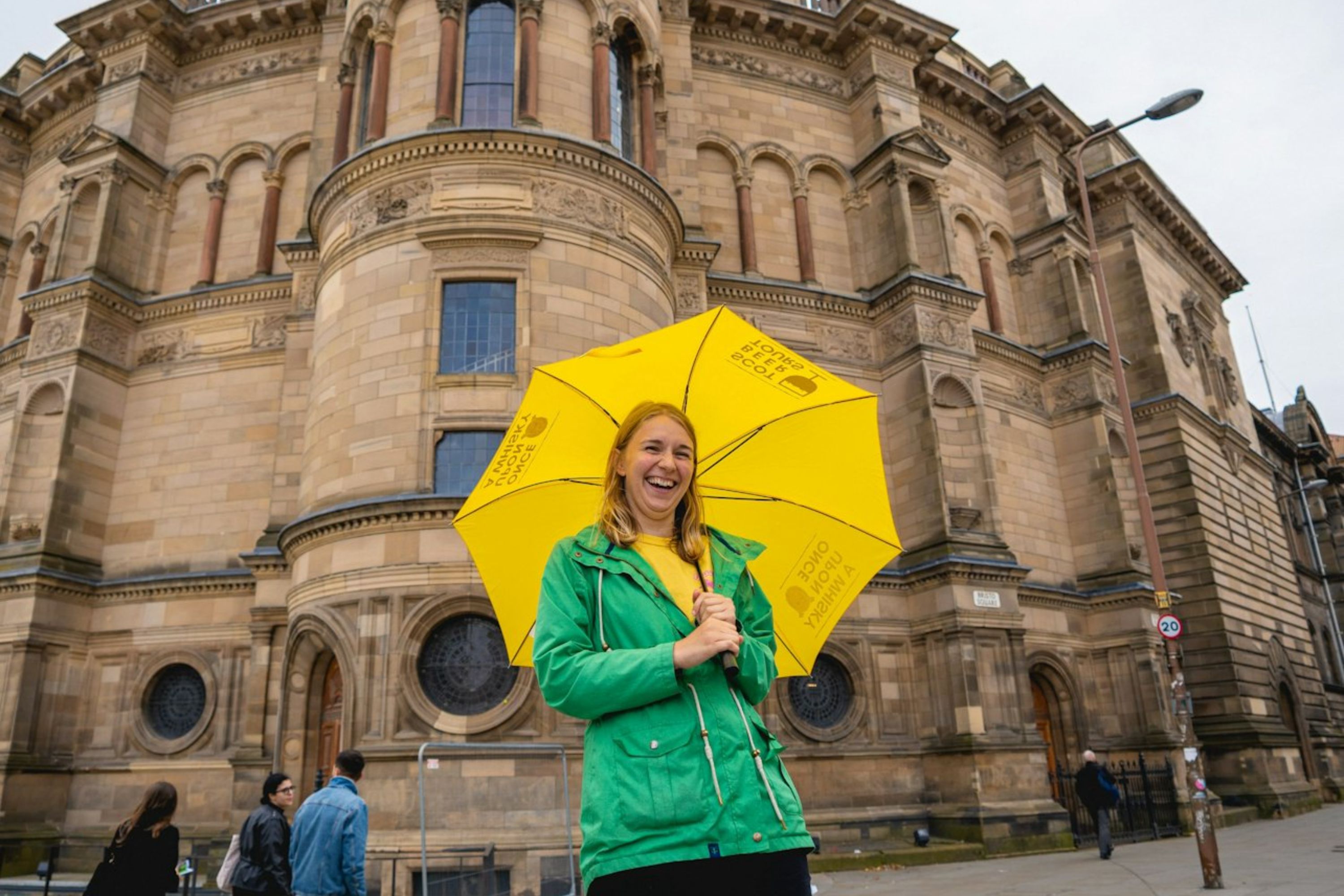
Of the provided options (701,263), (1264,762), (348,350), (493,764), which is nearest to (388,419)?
(348,350)

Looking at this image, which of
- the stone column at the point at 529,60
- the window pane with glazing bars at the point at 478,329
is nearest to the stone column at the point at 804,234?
the stone column at the point at 529,60

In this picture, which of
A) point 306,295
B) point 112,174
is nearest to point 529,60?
point 306,295

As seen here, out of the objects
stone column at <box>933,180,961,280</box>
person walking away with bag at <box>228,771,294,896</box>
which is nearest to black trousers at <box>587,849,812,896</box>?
person walking away with bag at <box>228,771,294,896</box>

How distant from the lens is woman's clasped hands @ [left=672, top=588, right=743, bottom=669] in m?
2.55

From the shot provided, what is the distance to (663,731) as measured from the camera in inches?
102

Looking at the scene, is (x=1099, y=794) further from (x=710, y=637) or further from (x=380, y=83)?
(x=380, y=83)

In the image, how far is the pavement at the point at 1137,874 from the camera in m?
12.9

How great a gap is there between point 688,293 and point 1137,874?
14.5 meters

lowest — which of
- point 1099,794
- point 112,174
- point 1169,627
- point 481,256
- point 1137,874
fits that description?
point 1137,874

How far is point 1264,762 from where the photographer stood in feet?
87.4

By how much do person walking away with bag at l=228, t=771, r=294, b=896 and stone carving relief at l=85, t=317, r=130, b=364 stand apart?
18.4 m

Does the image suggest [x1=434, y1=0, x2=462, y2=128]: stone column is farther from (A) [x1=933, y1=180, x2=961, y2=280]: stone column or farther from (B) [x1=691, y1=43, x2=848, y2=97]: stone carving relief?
(A) [x1=933, y1=180, x2=961, y2=280]: stone column

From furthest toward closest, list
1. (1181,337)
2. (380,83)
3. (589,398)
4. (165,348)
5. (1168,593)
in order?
1. (1181,337)
2. (165,348)
3. (380,83)
4. (1168,593)
5. (589,398)

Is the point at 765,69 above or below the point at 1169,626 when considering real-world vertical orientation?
above
